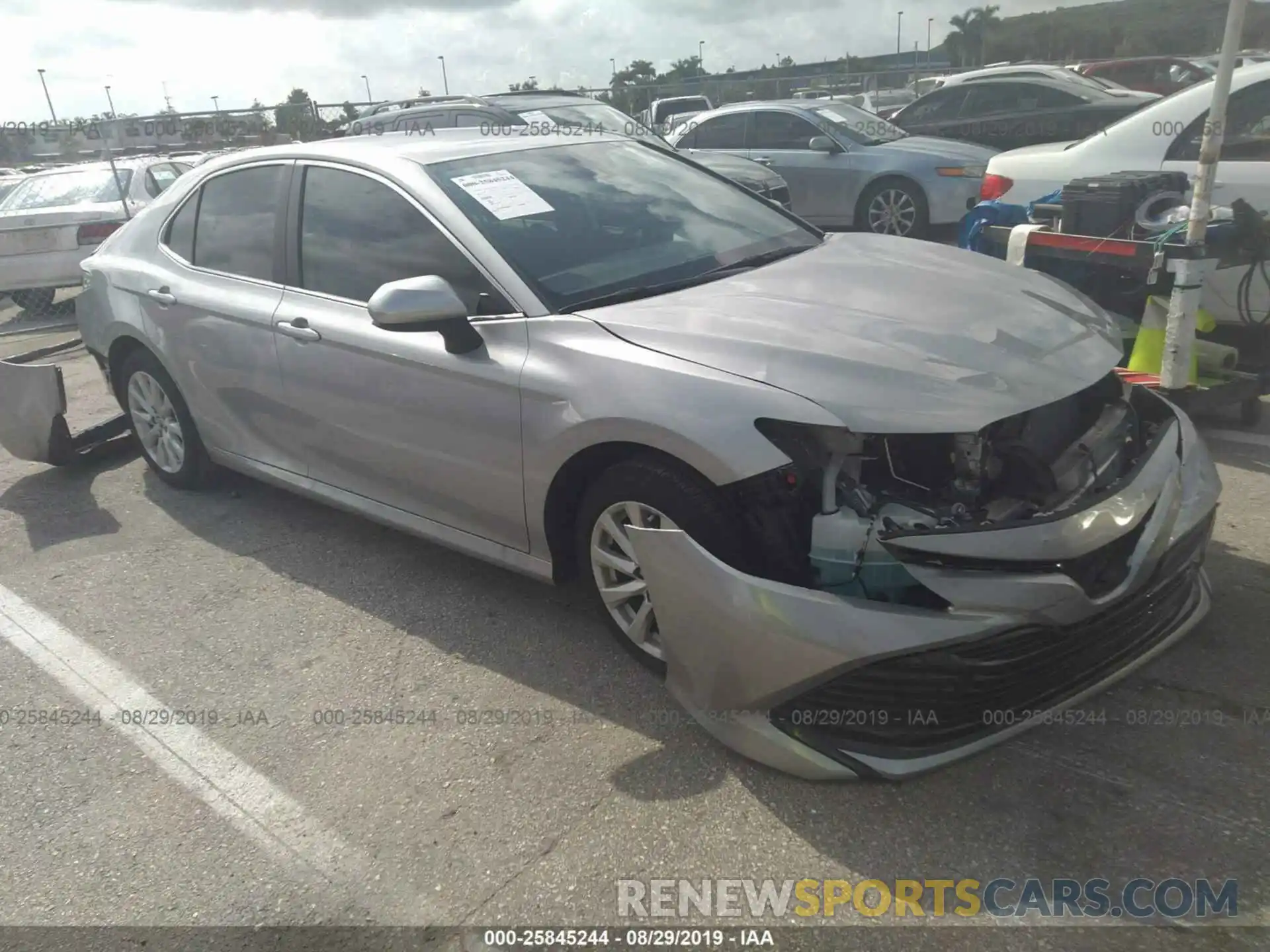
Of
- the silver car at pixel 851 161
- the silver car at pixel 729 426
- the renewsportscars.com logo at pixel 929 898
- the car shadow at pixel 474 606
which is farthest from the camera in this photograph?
the silver car at pixel 851 161

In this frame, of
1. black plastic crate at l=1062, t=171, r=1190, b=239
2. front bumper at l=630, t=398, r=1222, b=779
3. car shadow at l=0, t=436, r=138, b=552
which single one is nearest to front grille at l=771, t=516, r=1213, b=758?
front bumper at l=630, t=398, r=1222, b=779

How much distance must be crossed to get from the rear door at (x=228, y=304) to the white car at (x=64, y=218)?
21.3ft

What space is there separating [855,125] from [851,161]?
33.7 inches

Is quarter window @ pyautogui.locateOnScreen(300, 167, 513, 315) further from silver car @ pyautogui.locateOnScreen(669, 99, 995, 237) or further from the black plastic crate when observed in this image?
silver car @ pyautogui.locateOnScreen(669, 99, 995, 237)

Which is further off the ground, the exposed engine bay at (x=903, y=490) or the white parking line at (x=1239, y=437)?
the exposed engine bay at (x=903, y=490)

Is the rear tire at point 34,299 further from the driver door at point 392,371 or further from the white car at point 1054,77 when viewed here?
the white car at point 1054,77

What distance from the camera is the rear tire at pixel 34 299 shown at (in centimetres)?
1118

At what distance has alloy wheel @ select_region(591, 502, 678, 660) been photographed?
9.95 feet

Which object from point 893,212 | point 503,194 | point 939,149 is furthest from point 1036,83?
point 503,194

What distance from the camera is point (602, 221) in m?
3.65

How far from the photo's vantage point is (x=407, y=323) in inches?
124

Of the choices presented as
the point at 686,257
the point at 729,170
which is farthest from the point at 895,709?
the point at 729,170

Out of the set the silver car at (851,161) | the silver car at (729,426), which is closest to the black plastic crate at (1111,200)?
Result: the silver car at (729,426)

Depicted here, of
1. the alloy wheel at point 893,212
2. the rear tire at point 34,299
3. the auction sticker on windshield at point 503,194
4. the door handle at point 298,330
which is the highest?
the auction sticker on windshield at point 503,194
